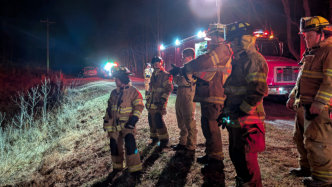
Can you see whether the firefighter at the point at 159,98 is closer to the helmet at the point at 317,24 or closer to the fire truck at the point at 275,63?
the helmet at the point at 317,24

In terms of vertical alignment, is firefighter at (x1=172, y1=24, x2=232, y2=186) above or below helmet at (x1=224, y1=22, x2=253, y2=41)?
below

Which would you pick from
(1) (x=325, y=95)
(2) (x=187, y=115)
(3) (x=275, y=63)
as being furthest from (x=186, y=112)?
(3) (x=275, y=63)

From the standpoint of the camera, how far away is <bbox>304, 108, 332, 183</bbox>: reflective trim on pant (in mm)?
2186

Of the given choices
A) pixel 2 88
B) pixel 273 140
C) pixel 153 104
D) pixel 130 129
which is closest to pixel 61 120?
pixel 153 104

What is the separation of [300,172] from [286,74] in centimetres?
649

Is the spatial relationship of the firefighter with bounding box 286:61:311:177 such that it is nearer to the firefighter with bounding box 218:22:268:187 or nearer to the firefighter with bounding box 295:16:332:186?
the firefighter with bounding box 295:16:332:186

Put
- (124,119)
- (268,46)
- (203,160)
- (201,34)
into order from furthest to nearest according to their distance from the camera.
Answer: (201,34)
(268,46)
(203,160)
(124,119)

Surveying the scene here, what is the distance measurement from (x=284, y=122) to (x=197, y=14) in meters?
24.0

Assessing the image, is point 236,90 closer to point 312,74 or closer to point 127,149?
point 312,74

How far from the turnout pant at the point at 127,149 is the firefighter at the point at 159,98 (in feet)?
3.47

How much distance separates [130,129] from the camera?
332cm

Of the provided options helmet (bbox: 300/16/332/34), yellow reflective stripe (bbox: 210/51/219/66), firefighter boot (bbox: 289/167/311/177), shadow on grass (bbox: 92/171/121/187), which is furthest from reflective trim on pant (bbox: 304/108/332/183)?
shadow on grass (bbox: 92/171/121/187)

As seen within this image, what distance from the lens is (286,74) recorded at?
8.37 m

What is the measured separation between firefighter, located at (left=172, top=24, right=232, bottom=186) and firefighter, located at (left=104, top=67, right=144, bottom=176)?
0.97 m
